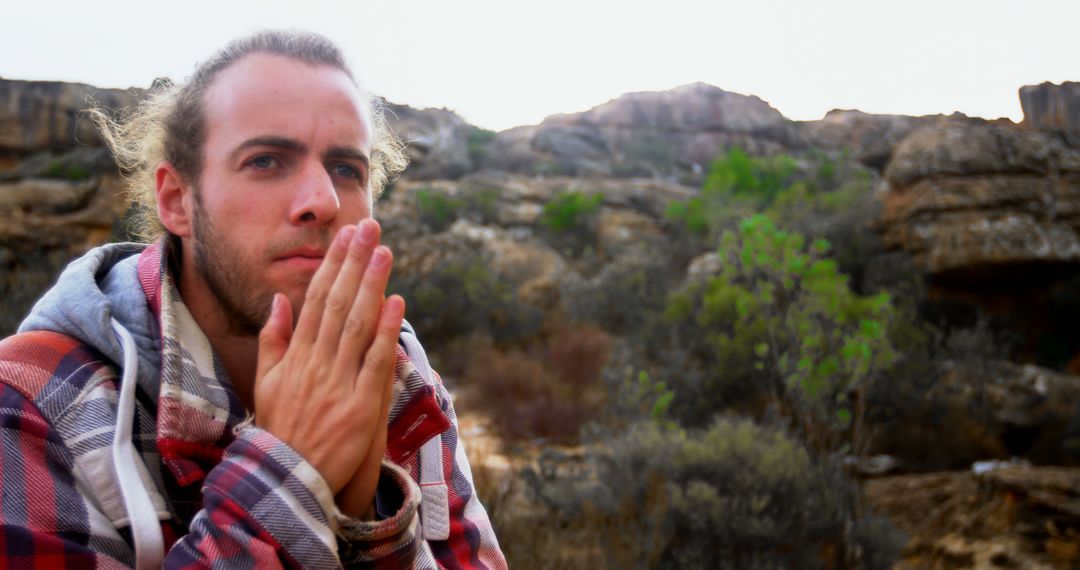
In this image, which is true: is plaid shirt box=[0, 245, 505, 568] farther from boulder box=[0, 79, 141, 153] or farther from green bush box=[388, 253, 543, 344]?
boulder box=[0, 79, 141, 153]

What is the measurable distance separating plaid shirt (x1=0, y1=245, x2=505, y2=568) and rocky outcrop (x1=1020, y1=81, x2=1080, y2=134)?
13.0 meters

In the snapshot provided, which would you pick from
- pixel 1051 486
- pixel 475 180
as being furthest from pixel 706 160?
pixel 1051 486

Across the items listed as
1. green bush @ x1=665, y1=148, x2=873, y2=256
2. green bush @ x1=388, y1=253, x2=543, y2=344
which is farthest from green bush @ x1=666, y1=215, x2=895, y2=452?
green bush @ x1=665, y1=148, x2=873, y2=256

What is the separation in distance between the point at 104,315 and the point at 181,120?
1.52 ft

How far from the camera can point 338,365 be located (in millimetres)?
1032

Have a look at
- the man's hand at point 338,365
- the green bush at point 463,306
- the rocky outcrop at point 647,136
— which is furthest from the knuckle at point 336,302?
the rocky outcrop at point 647,136

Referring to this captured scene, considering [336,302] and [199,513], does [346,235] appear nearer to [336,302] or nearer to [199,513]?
[336,302]

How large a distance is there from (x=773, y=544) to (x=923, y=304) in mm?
7068

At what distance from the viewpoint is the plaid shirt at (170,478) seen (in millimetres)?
927

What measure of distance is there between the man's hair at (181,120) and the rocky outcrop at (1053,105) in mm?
12542

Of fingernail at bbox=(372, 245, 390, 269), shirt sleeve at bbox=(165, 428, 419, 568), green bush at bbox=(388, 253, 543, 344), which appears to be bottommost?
green bush at bbox=(388, 253, 543, 344)

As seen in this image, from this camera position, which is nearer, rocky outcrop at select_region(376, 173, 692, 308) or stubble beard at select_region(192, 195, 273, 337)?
stubble beard at select_region(192, 195, 273, 337)

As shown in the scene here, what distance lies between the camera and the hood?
1134 mm

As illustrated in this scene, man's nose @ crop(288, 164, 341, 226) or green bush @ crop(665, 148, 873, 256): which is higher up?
man's nose @ crop(288, 164, 341, 226)
